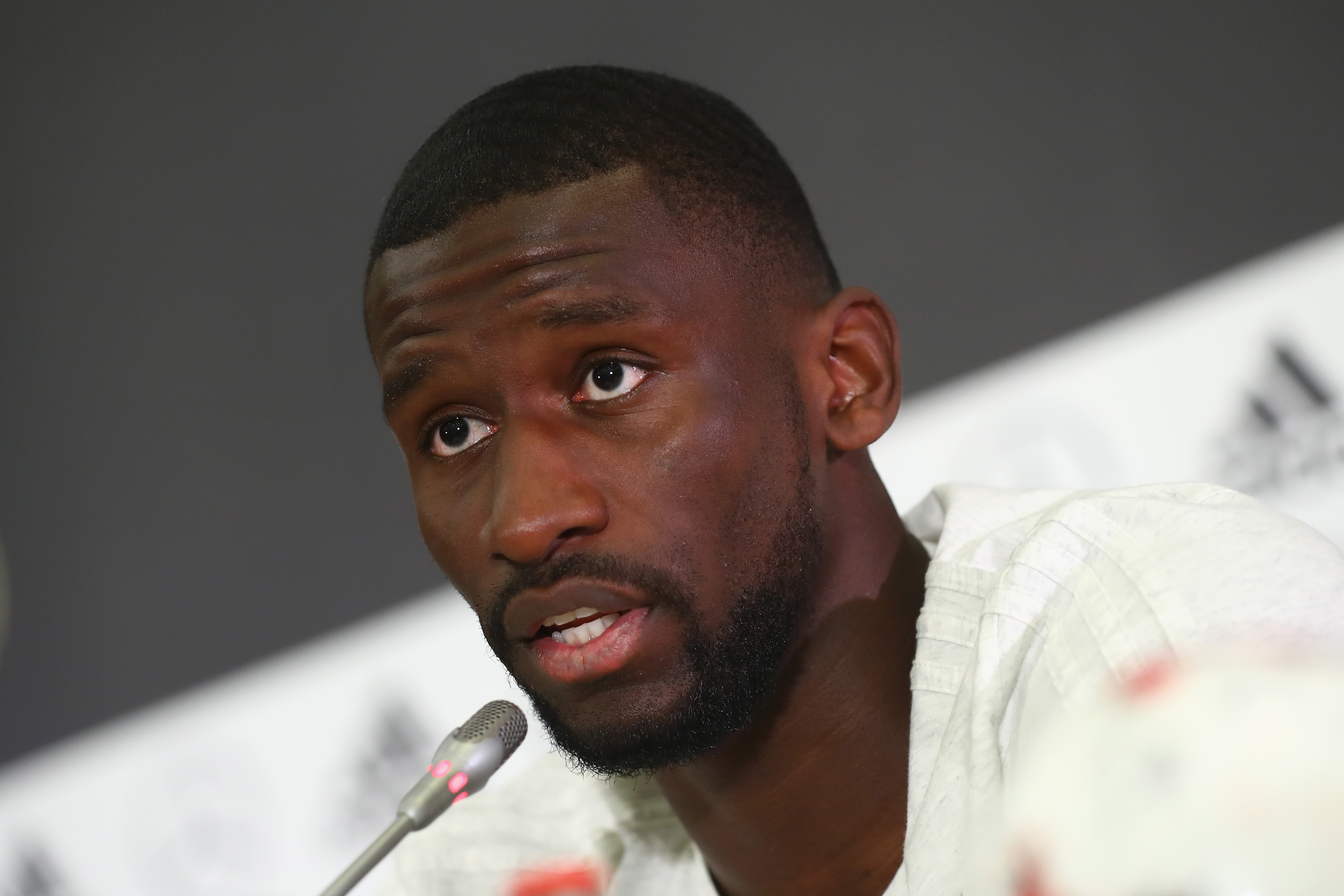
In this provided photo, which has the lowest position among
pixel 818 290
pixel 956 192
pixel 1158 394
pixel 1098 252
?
pixel 1158 394

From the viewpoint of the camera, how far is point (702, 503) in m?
1.22

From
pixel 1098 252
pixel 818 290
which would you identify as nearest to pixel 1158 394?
pixel 1098 252

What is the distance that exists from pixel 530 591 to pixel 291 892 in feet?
5.49

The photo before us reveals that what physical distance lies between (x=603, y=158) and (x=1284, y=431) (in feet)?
4.49

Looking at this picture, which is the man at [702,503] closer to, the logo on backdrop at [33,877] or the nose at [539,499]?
the nose at [539,499]

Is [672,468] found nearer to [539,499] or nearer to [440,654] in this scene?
[539,499]

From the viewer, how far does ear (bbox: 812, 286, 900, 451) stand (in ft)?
4.53

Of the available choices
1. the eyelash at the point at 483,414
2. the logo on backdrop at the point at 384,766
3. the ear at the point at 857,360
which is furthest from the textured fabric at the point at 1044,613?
the logo on backdrop at the point at 384,766

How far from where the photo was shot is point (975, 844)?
39.8 inches

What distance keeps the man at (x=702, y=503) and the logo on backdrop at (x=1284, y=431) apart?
0.88m

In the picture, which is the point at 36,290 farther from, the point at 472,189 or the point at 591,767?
the point at 591,767

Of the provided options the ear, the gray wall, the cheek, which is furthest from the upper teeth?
the gray wall

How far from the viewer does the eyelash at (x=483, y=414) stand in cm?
125


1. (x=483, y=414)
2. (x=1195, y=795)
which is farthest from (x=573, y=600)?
(x=1195, y=795)
